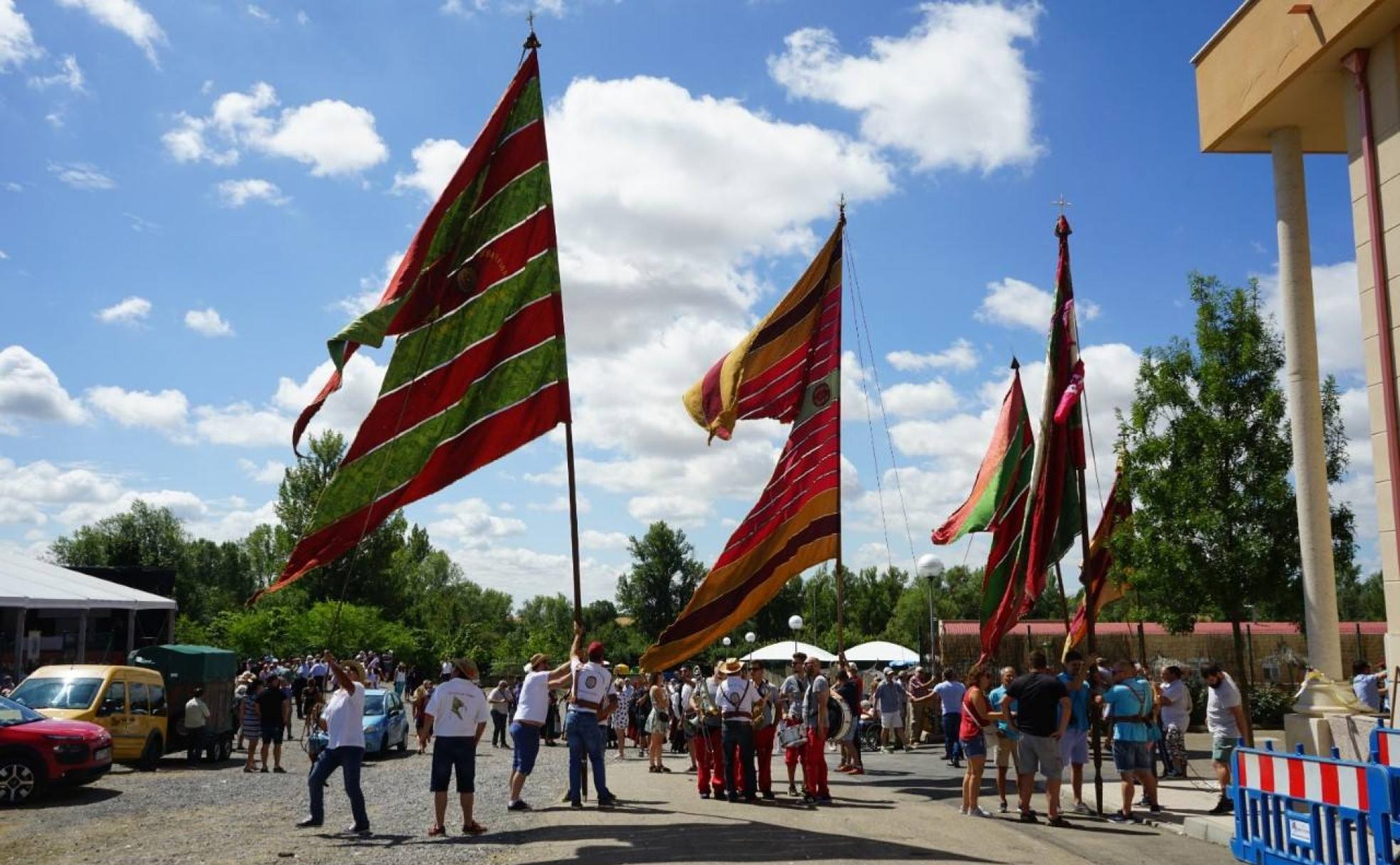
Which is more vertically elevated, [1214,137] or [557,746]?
[1214,137]

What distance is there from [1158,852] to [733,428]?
7744mm

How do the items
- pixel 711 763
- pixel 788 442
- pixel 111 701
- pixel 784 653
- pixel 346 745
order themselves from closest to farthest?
pixel 346 745 < pixel 711 763 < pixel 788 442 < pixel 111 701 < pixel 784 653

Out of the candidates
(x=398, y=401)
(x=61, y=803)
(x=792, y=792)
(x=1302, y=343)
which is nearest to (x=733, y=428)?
(x=792, y=792)

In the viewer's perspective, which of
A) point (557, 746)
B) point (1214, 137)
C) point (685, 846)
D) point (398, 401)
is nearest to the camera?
point (685, 846)

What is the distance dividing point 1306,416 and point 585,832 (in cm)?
930

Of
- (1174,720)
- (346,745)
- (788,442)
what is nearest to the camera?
(346,745)

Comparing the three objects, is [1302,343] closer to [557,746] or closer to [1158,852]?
[1158,852]

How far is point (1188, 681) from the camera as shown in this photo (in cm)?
2922

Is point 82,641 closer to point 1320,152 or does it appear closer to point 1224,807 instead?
point 1224,807

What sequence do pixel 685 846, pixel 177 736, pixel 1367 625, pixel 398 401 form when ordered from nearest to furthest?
pixel 685 846 < pixel 398 401 < pixel 177 736 < pixel 1367 625

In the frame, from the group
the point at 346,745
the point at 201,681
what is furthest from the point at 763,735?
the point at 201,681

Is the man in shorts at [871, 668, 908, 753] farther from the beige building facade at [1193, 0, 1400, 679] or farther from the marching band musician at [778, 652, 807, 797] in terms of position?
the beige building facade at [1193, 0, 1400, 679]

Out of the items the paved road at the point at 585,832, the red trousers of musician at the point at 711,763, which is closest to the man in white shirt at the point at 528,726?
the paved road at the point at 585,832

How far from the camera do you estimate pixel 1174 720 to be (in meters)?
15.9
